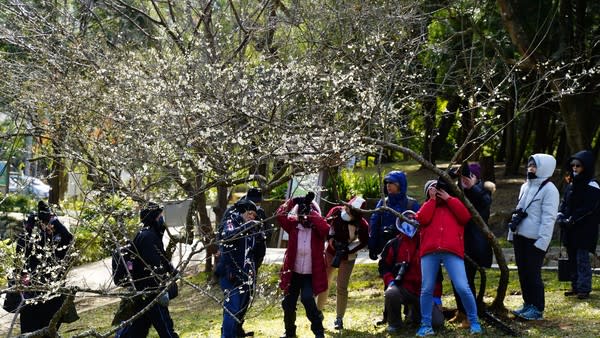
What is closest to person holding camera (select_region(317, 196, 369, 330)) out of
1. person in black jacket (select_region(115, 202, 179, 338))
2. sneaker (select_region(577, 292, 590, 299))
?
person in black jacket (select_region(115, 202, 179, 338))

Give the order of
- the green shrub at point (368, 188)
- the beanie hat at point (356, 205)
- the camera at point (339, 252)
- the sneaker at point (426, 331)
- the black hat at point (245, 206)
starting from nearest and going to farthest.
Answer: the sneaker at point (426, 331), the black hat at point (245, 206), the beanie hat at point (356, 205), the camera at point (339, 252), the green shrub at point (368, 188)

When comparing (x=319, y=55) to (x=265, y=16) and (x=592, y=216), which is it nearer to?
(x=265, y=16)

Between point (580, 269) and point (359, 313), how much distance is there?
263cm

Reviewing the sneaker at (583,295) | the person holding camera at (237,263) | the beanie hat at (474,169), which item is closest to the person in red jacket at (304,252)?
the person holding camera at (237,263)

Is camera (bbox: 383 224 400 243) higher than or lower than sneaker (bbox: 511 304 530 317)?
higher

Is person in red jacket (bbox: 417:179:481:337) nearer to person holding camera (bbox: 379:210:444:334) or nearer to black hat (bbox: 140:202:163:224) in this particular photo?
person holding camera (bbox: 379:210:444:334)

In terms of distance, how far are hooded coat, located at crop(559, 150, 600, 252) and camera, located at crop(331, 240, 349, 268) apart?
2.54 meters

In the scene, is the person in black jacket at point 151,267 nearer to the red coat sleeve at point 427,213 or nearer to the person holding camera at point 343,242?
the person holding camera at point 343,242

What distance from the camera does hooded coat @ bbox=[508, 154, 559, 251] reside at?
834 cm

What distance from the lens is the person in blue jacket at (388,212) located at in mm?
8641

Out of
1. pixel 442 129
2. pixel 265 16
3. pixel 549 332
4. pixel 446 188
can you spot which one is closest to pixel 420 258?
pixel 446 188

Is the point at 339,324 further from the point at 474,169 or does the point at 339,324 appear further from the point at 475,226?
the point at 474,169

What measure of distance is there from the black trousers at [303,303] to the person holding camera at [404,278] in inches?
28.3

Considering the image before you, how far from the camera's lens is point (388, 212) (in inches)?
340
